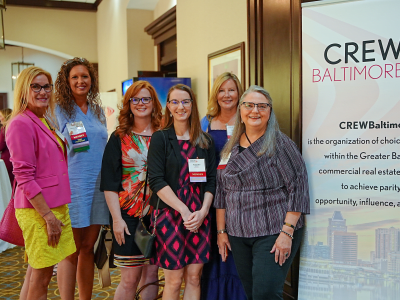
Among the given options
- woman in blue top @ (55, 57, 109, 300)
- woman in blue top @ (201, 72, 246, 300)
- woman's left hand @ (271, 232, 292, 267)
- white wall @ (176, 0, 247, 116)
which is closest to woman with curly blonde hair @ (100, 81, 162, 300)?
woman in blue top @ (55, 57, 109, 300)

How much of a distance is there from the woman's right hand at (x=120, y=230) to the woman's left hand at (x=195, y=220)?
416mm

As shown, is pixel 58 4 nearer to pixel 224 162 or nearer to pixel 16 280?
pixel 16 280

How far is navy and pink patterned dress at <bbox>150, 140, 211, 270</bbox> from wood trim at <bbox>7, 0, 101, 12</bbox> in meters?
A: 8.65

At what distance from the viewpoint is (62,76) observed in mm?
2492

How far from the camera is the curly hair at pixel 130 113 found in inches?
94.9

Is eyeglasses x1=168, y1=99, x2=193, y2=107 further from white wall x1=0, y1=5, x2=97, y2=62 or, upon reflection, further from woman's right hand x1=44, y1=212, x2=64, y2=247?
white wall x1=0, y1=5, x2=97, y2=62

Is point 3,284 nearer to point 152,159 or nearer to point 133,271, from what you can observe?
point 133,271

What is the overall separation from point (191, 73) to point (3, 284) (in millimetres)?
3006

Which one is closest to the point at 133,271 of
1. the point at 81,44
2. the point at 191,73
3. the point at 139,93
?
the point at 139,93

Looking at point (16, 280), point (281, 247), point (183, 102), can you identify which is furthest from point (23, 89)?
point (16, 280)

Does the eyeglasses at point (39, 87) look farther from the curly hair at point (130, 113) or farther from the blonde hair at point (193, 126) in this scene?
the blonde hair at point (193, 126)

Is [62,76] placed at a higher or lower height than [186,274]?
higher

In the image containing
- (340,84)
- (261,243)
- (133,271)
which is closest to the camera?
(261,243)

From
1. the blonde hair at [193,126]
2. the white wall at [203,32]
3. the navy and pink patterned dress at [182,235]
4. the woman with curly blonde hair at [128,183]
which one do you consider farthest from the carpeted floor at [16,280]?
the white wall at [203,32]
